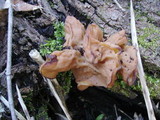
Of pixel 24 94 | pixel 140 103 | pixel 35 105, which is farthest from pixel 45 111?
pixel 140 103

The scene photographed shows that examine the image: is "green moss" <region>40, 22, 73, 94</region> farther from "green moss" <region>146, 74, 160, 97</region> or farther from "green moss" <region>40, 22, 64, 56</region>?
"green moss" <region>146, 74, 160, 97</region>

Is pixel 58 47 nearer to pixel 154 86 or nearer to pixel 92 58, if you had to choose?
pixel 92 58

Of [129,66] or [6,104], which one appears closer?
[129,66]

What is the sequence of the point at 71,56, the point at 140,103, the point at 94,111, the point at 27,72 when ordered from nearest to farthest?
the point at 71,56
the point at 27,72
the point at 140,103
the point at 94,111

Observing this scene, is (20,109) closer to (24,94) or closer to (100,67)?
(24,94)

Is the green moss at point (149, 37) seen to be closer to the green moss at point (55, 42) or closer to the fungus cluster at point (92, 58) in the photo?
the fungus cluster at point (92, 58)

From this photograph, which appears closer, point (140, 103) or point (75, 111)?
point (140, 103)

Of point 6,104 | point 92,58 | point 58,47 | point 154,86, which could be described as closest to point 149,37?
point 154,86
